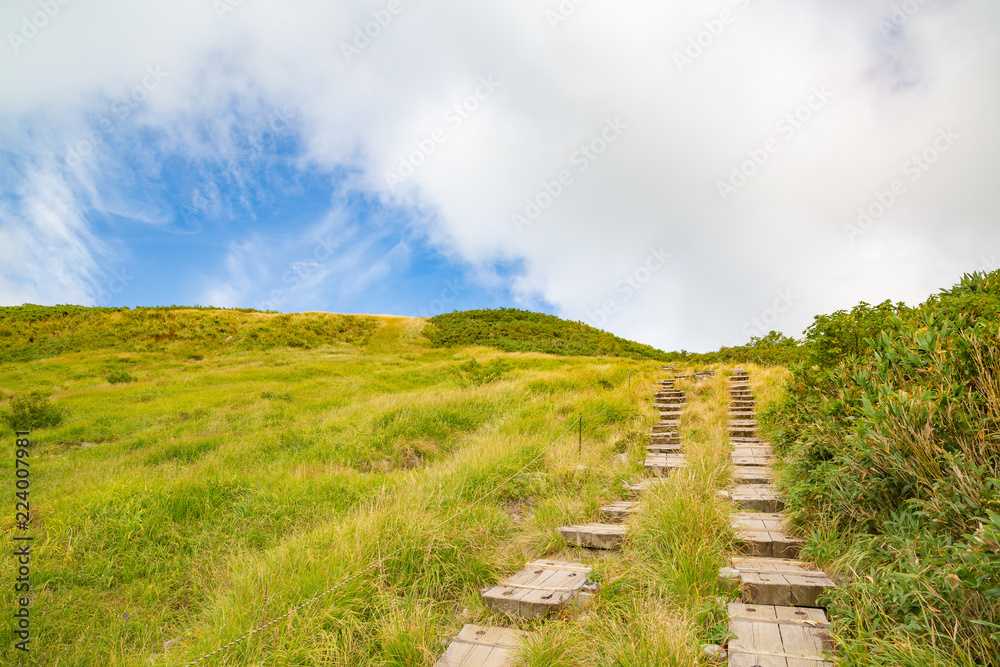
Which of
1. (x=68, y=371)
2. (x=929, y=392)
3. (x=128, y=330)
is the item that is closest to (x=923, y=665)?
(x=929, y=392)

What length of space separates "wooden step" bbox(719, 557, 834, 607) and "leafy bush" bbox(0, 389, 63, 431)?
609 inches

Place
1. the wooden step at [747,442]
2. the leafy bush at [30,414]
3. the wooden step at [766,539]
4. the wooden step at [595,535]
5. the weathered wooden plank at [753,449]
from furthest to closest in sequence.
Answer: the leafy bush at [30,414] < the wooden step at [747,442] < the weathered wooden plank at [753,449] < the wooden step at [595,535] < the wooden step at [766,539]

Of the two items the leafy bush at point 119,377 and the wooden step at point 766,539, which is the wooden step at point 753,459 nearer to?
the wooden step at point 766,539

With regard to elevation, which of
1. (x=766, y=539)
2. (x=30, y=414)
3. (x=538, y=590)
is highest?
(x=30, y=414)

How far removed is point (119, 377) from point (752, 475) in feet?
71.4

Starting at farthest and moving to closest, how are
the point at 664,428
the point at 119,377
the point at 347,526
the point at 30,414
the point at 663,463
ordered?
the point at 119,377 < the point at 30,414 < the point at 664,428 < the point at 663,463 < the point at 347,526

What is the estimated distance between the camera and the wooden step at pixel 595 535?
4906mm

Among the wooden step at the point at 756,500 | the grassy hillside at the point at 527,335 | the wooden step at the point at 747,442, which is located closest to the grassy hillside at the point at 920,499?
the wooden step at the point at 756,500

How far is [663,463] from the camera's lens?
23.5ft

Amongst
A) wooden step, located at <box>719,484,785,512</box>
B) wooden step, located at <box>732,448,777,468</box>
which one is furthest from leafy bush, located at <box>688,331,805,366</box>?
wooden step, located at <box>719,484,785,512</box>

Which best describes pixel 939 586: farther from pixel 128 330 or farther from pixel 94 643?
pixel 128 330

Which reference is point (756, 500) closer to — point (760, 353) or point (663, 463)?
point (663, 463)

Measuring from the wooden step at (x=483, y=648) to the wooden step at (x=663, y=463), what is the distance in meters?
3.80

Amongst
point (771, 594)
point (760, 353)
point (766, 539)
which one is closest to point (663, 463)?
point (766, 539)
